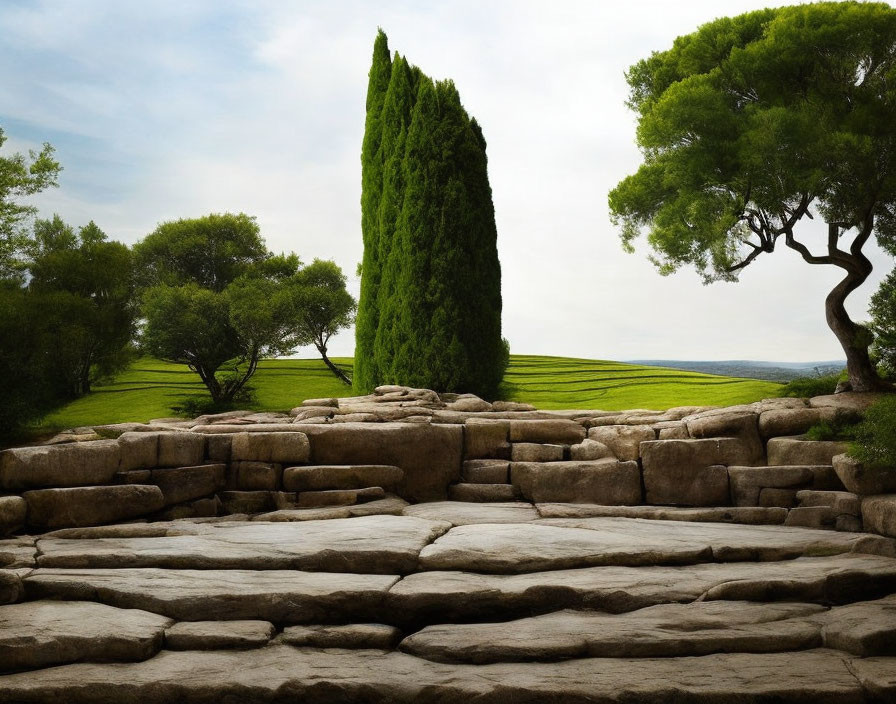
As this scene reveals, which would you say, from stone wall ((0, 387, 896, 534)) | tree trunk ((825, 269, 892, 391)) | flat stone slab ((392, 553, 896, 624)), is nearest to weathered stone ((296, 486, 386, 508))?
stone wall ((0, 387, 896, 534))

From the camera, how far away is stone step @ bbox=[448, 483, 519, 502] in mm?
11523

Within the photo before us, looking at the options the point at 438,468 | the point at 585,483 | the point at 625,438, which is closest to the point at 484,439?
the point at 438,468

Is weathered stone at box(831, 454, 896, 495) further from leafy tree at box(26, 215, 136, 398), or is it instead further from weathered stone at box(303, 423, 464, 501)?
leafy tree at box(26, 215, 136, 398)

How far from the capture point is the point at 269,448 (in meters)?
11.2

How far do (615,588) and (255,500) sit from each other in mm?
6005

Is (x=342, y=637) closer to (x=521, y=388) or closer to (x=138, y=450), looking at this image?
(x=138, y=450)

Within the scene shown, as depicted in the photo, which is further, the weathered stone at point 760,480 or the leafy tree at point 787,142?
the leafy tree at point 787,142

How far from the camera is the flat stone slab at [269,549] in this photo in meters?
7.69

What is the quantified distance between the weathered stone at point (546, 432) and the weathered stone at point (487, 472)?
83cm

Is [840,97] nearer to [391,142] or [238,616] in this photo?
[391,142]

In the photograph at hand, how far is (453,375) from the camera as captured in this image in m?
19.8

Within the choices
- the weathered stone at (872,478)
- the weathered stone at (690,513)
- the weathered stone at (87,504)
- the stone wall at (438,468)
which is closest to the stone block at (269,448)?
the stone wall at (438,468)

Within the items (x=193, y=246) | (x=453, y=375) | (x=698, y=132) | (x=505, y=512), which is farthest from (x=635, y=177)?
(x=193, y=246)

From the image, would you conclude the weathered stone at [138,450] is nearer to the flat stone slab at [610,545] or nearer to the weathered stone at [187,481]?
the weathered stone at [187,481]
